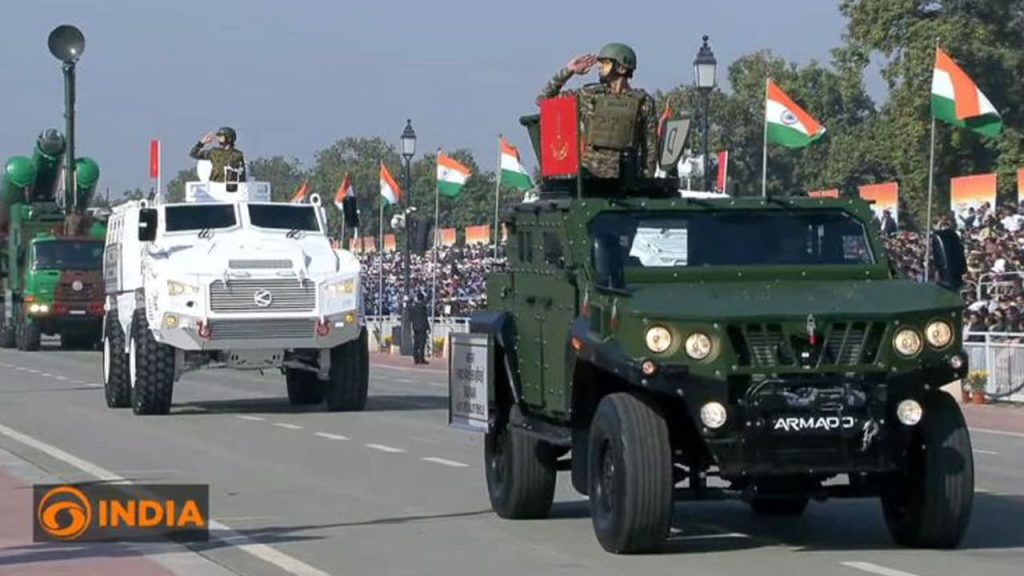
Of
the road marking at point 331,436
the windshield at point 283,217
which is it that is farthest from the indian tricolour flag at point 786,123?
the road marking at point 331,436

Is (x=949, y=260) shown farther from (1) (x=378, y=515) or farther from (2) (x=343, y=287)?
(2) (x=343, y=287)

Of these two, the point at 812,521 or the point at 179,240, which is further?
the point at 179,240

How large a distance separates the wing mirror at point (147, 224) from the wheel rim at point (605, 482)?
1553 centimetres

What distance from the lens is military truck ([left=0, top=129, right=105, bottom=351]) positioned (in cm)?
5319

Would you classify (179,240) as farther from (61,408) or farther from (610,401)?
(610,401)

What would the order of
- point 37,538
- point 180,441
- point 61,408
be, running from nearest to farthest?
point 37,538 → point 180,441 → point 61,408

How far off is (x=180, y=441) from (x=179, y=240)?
4.93 metres

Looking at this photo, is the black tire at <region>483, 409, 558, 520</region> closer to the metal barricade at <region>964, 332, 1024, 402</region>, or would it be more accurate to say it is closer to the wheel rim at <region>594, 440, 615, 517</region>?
the wheel rim at <region>594, 440, 615, 517</region>

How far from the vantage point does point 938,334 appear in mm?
12172

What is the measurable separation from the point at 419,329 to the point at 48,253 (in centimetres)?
1078

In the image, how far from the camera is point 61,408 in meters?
29.1

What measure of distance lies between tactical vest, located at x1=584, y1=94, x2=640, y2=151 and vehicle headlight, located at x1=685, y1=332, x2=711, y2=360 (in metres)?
2.68

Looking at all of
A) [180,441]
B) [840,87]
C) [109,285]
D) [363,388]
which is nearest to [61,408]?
[109,285]

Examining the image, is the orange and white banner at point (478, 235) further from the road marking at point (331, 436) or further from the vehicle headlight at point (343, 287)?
the road marking at point (331, 436)
